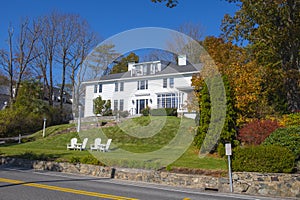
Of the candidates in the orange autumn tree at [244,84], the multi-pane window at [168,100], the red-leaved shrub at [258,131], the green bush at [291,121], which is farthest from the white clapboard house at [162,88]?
the green bush at [291,121]

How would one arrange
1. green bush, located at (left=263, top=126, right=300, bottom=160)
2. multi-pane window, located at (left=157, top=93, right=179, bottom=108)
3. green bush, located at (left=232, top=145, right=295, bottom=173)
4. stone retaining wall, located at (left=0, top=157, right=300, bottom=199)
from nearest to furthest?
1. stone retaining wall, located at (left=0, top=157, right=300, bottom=199)
2. green bush, located at (left=232, top=145, right=295, bottom=173)
3. green bush, located at (left=263, top=126, right=300, bottom=160)
4. multi-pane window, located at (left=157, top=93, right=179, bottom=108)

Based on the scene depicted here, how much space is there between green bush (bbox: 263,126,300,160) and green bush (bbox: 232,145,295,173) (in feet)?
1.41

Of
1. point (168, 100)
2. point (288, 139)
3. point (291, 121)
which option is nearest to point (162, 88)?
point (168, 100)

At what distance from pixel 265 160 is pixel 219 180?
6.01ft

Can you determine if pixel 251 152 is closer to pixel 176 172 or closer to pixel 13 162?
pixel 176 172

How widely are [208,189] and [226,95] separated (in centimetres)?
755

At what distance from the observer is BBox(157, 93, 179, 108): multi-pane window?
33500mm

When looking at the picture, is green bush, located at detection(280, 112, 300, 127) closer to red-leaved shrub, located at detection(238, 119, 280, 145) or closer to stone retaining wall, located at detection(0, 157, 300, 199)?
red-leaved shrub, located at detection(238, 119, 280, 145)

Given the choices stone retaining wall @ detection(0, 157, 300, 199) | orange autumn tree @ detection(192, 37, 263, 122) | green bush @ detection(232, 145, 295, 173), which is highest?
orange autumn tree @ detection(192, 37, 263, 122)

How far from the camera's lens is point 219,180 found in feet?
35.3

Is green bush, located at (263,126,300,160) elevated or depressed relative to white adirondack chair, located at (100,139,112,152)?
elevated

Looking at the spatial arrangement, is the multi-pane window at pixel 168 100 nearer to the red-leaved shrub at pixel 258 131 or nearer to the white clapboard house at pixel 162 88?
the white clapboard house at pixel 162 88

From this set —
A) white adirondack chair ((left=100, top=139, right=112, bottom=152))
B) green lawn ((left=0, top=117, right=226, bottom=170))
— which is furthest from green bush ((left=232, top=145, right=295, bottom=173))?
white adirondack chair ((left=100, top=139, right=112, bottom=152))

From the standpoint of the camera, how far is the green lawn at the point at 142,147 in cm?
1424
